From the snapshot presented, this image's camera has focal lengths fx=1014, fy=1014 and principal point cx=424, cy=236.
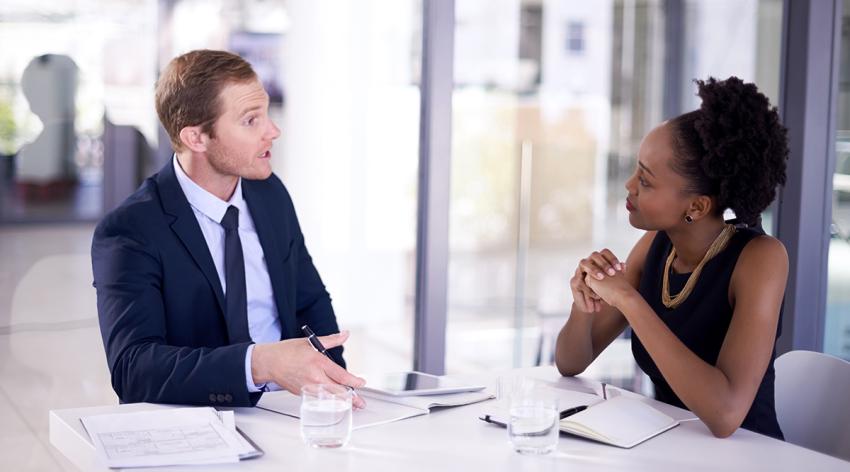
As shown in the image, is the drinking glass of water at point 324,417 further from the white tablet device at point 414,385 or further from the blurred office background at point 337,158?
the blurred office background at point 337,158

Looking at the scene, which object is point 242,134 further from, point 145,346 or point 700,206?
point 700,206

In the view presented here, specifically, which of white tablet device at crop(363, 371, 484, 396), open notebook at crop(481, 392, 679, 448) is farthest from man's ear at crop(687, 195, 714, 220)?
white tablet device at crop(363, 371, 484, 396)

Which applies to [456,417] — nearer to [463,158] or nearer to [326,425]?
[326,425]

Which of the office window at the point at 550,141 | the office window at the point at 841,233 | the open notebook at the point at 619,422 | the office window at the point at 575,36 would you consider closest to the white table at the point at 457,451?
the open notebook at the point at 619,422

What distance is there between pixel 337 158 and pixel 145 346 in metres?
2.02

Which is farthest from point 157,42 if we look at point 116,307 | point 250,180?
point 116,307

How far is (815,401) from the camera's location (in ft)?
7.59

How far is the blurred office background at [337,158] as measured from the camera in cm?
364

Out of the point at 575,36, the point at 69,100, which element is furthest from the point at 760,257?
the point at 575,36

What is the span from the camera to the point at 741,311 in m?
2.17

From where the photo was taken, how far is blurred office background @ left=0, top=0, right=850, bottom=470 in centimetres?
364

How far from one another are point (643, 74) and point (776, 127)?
3.36m

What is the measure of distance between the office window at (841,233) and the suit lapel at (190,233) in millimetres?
2551

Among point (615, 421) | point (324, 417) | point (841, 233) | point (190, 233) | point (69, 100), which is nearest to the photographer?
point (324, 417)
